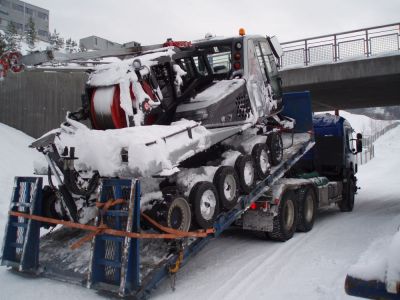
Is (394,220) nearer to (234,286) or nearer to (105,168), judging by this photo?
(234,286)

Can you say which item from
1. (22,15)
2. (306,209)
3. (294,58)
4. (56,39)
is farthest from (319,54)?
(22,15)

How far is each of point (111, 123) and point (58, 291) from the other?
2366mm

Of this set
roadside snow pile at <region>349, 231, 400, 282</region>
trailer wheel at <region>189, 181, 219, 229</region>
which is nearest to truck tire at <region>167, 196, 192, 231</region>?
trailer wheel at <region>189, 181, 219, 229</region>

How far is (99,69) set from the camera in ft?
20.6

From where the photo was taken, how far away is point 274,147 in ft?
26.0

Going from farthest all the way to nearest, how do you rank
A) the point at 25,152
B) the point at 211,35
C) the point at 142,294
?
the point at 25,152 < the point at 211,35 < the point at 142,294

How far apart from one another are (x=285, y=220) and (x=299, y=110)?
3.20 metres

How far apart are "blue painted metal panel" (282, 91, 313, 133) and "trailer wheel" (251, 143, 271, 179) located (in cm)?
281

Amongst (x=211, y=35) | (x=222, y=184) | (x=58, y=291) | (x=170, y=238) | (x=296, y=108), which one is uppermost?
(x=211, y=35)

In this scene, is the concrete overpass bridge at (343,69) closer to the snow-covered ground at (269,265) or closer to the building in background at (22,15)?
the snow-covered ground at (269,265)

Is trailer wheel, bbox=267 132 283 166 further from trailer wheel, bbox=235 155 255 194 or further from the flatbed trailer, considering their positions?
trailer wheel, bbox=235 155 255 194

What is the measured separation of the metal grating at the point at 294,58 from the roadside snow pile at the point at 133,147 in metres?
10.4

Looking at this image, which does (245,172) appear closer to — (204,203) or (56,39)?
(204,203)

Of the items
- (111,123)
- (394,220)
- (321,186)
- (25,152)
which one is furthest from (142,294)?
(25,152)
